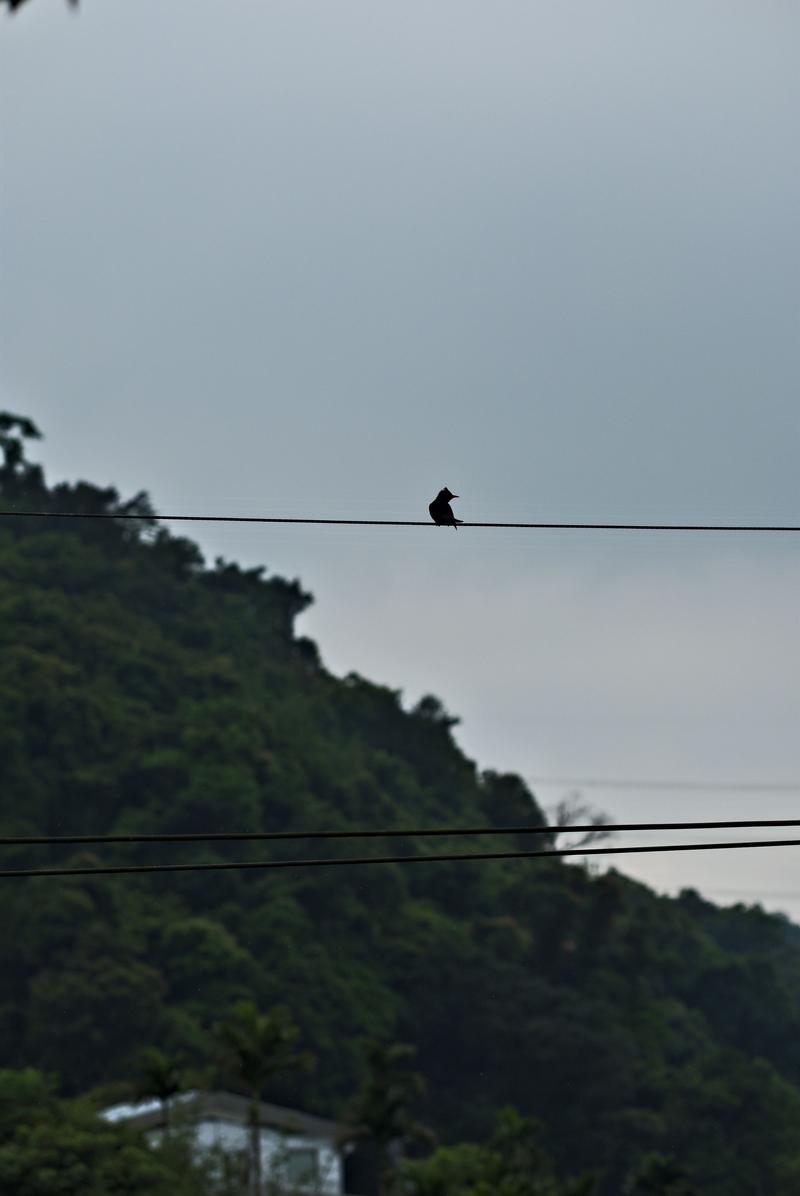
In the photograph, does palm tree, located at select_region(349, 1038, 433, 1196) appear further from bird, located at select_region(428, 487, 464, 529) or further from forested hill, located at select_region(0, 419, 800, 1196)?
bird, located at select_region(428, 487, 464, 529)

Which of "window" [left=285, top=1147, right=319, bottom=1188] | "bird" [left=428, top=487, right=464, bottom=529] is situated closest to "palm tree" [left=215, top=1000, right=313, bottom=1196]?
"window" [left=285, top=1147, right=319, bottom=1188]

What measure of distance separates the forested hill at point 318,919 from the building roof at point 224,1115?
1051 cm

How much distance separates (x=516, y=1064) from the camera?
7881 cm

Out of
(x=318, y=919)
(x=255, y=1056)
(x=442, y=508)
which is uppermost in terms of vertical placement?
(x=318, y=919)

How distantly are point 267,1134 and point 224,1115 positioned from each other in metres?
1.79

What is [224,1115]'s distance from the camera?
55.0m

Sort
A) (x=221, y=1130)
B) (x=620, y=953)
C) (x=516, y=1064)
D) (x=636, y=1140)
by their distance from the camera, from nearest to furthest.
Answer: (x=221, y=1130), (x=636, y=1140), (x=516, y=1064), (x=620, y=953)

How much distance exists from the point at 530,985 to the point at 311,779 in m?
18.3

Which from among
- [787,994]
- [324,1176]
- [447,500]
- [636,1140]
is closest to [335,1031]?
[636,1140]

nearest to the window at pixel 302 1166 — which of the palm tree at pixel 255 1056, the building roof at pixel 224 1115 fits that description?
the building roof at pixel 224 1115

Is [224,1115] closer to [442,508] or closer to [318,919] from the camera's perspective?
[318,919]

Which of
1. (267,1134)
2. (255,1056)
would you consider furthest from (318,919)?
(255,1056)

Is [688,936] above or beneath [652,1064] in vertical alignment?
above

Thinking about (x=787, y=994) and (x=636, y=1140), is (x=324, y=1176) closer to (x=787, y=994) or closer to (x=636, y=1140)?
(x=636, y=1140)
